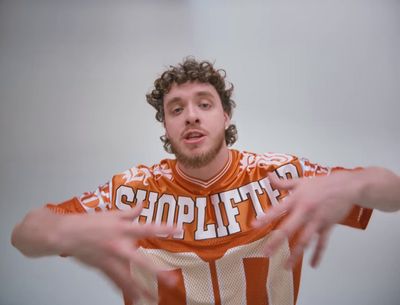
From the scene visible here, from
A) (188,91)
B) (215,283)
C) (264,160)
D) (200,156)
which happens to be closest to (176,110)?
(188,91)

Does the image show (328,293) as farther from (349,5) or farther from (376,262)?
(349,5)

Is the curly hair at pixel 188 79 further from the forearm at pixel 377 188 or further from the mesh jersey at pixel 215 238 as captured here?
the forearm at pixel 377 188

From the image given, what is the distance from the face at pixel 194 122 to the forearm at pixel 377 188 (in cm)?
44

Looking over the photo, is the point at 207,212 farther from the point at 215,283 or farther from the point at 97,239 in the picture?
the point at 97,239

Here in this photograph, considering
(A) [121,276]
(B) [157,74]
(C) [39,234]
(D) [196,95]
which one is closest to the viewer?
(A) [121,276]

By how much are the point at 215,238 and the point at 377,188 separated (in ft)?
1.51

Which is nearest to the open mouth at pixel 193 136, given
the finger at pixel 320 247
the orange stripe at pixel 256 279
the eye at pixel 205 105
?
the eye at pixel 205 105

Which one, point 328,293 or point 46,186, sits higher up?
point 46,186

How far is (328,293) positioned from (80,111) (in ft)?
4.68

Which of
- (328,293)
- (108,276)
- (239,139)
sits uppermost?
(239,139)

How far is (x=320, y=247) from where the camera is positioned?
49 cm

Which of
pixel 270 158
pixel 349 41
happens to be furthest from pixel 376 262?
pixel 349 41

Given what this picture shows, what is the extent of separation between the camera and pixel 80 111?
1440 millimetres

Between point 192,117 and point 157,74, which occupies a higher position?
point 157,74
